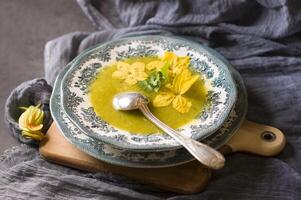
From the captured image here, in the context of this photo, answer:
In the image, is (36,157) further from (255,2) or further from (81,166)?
(255,2)

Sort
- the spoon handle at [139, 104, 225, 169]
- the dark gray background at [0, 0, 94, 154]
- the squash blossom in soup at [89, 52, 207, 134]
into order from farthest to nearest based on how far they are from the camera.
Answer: the dark gray background at [0, 0, 94, 154] < the squash blossom in soup at [89, 52, 207, 134] < the spoon handle at [139, 104, 225, 169]

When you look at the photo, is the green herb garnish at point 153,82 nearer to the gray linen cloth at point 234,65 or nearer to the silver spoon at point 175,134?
the silver spoon at point 175,134

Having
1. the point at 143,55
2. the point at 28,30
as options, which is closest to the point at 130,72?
the point at 143,55

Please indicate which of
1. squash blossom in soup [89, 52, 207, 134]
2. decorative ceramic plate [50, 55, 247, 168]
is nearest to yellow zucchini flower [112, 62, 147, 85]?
squash blossom in soup [89, 52, 207, 134]

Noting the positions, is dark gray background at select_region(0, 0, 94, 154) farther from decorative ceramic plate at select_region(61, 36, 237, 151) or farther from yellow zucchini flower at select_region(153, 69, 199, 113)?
yellow zucchini flower at select_region(153, 69, 199, 113)

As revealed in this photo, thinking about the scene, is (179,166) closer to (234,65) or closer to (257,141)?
(257,141)

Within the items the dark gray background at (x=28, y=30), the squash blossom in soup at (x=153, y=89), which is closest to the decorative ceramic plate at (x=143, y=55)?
the squash blossom in soup at (x=153, y=89)
